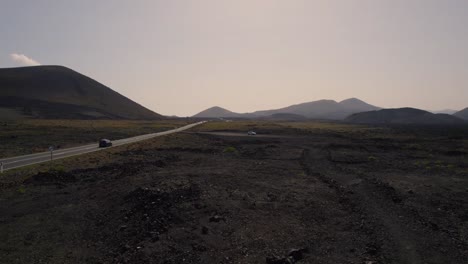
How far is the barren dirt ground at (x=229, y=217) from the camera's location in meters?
12.6

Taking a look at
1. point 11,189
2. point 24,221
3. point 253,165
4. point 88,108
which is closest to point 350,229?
point 24,221

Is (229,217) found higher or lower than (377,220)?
higher

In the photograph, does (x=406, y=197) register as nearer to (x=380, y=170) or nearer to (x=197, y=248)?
(x=380, y=170)

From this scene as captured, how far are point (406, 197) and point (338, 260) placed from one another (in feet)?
38.7

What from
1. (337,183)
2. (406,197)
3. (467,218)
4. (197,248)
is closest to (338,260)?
(197,248)

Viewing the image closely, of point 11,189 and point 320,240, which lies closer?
point 320,240

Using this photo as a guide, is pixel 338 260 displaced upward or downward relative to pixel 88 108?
downward

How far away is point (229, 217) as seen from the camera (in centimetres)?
1644

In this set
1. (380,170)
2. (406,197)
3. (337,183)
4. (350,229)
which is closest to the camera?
(350,229)

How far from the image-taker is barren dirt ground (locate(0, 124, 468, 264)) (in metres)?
12.6

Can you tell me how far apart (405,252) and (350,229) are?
286 centimetres

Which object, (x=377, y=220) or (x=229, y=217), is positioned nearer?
(x=229, y=217)

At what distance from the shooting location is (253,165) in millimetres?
33875

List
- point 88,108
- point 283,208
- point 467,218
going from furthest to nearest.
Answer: point 88,108
point 283,208
point 467,218
